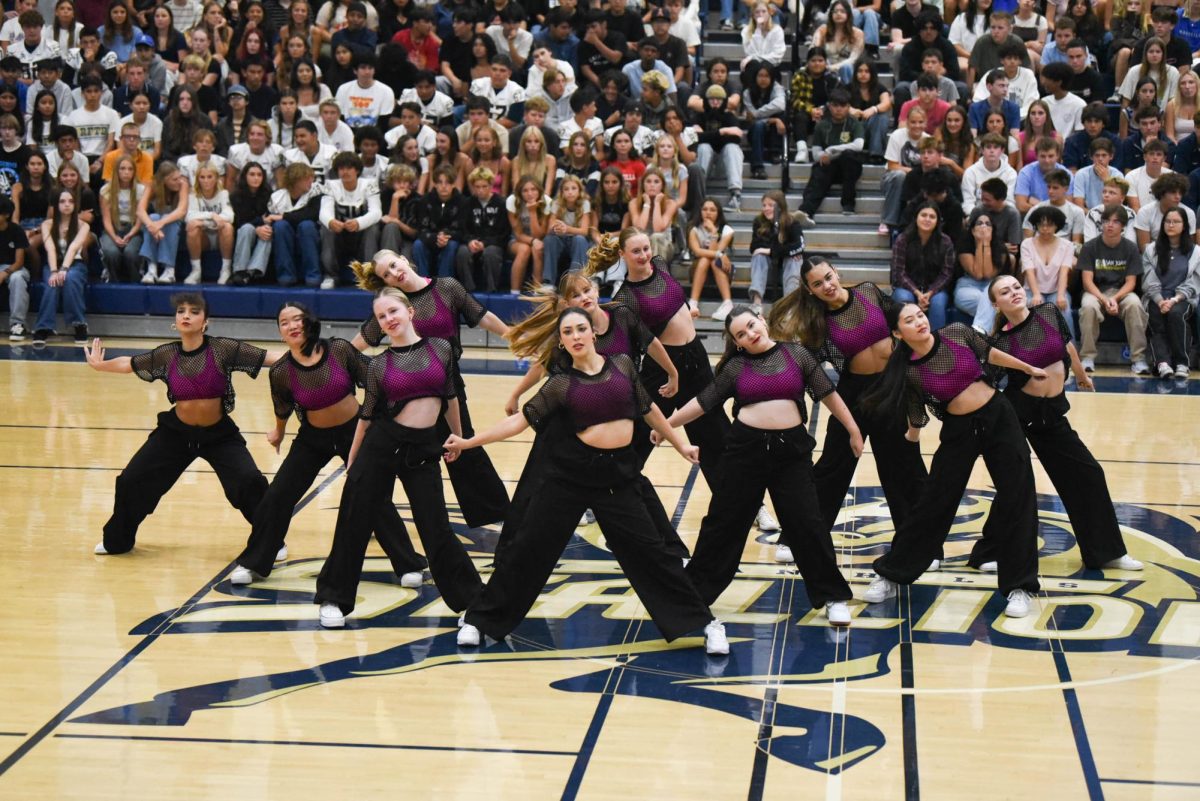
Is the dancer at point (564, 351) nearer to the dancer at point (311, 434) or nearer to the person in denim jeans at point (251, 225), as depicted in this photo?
the dancer at point (311, 434)

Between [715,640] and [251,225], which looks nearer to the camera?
[715,640]

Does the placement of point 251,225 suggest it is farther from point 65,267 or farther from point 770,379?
point 770,379

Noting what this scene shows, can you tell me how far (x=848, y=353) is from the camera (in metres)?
8.98

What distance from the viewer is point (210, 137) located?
55.8ft

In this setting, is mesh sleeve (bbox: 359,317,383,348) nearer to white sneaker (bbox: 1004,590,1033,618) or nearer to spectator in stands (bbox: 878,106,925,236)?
white sneaker (bbox: 1004,590,1033,618)

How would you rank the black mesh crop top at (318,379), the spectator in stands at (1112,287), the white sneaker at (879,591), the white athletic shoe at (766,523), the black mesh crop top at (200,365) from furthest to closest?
the spectator in stands at (1112,287) → the white athletic shoe at (766,523) → the black mesh crop top at (200,365) → the black mesh crop top at (318,379) → the white sneaker at (879,591)

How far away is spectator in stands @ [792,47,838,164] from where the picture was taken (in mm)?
18016

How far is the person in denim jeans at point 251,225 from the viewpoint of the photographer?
16.8 metres

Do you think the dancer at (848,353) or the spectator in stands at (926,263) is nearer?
the dancer at (848,353)

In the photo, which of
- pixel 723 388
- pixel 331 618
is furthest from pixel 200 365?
pixel 723 388

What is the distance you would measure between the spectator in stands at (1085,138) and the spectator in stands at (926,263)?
6.59 ft

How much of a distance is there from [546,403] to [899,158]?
10404mm

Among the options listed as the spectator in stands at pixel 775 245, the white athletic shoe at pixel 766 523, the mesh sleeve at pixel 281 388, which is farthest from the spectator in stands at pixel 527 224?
the mesh sleeve at pixel 281 388

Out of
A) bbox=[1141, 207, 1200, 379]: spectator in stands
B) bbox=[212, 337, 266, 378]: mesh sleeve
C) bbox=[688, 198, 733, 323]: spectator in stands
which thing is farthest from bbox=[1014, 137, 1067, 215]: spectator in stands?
bbox=[212, 337, 266, 378]: mesh sleeve
